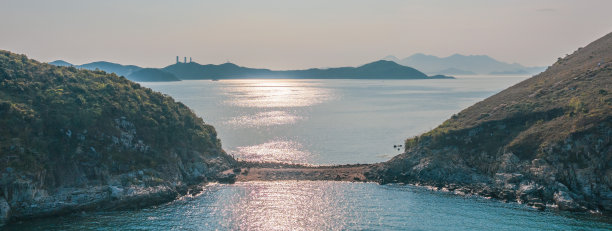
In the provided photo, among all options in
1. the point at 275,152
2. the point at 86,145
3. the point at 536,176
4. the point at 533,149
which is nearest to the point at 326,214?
the point at 536,176

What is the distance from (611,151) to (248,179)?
6099cm

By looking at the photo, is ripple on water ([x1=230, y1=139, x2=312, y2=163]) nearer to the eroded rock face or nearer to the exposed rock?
the eroded rock face

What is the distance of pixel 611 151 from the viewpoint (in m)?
64.4

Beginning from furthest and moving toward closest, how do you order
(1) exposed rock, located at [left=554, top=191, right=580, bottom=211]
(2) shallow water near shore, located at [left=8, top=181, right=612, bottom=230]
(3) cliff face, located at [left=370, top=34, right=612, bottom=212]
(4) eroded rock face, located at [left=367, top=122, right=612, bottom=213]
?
1. (3) cliff face, located at [left=370, top=34, right=612, bottom=212]
2. (4) eroded rock face, located at [left=367, top=122, right=612, bottom=213]
3. (1) exposed rock, located at [left=554, top=191, right=580, bottom=211]
4. (2) shallow water near shore, located at [left=8, top=181, right=612, bottom=230]

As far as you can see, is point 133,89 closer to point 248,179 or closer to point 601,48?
point 248,179

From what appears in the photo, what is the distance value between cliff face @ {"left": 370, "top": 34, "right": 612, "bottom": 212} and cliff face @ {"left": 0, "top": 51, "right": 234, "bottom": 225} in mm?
39155

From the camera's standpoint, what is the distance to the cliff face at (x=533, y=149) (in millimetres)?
64500

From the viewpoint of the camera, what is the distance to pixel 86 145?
6950 cm

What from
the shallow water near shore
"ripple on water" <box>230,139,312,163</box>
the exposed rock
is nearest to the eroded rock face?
the exposed rock

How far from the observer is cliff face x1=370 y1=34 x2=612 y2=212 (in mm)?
64500

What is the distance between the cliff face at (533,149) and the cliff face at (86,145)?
39.2m

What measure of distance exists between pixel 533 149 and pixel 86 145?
74820 mm

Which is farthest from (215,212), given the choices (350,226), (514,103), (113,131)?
(514,103)

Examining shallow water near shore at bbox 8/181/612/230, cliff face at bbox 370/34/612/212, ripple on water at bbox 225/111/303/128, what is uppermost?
cliff face at bbox 370/34/612/212
